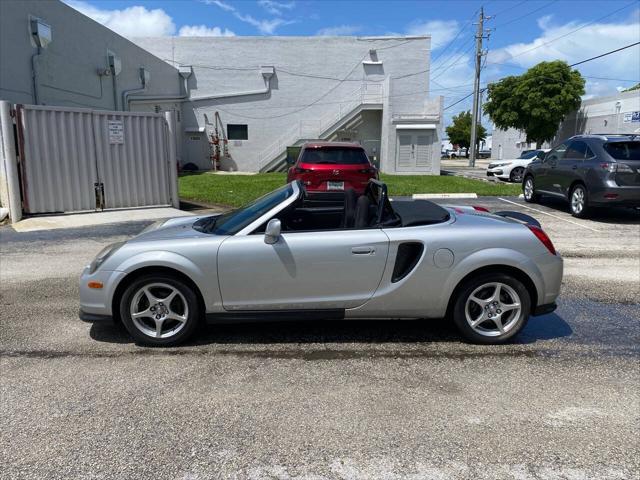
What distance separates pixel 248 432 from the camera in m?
2.97

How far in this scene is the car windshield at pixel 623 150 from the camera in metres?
10.2

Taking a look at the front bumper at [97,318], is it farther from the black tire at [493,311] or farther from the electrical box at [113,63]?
the electrical box at [113,63]

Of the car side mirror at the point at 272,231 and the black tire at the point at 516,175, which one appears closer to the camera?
the car side mirror at the point at 272,231

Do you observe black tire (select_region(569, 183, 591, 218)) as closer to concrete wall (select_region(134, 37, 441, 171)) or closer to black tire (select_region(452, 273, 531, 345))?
black tire (select_region(452, 273, 531, 345))

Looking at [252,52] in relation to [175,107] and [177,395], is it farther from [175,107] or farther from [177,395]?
[177,395]

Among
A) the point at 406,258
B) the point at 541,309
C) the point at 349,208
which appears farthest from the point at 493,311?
the point at 349,208

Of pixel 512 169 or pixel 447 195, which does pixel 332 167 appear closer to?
pixel 447 195

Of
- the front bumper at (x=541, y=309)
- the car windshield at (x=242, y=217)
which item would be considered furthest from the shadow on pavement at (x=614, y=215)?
the car windshield at (x=242, y=217)

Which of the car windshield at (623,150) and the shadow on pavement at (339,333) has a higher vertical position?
the car windshield at (623,150)

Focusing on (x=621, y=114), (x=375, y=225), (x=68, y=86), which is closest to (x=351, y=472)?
(x=375, y=225)

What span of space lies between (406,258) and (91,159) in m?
9.49

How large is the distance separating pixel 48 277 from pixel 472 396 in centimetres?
556

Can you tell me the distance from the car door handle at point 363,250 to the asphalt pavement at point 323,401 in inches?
32.3

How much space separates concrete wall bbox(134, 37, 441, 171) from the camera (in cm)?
3025
